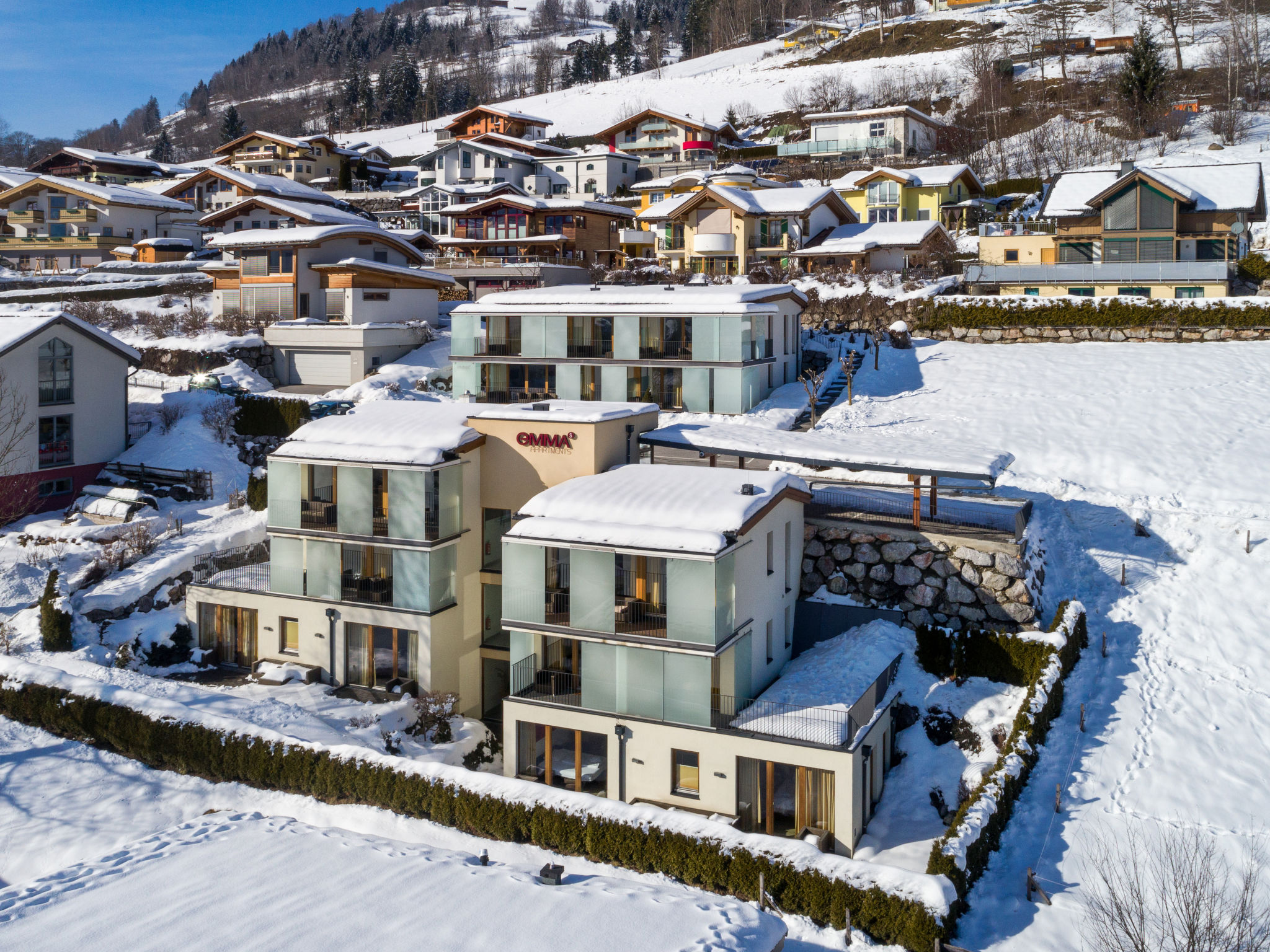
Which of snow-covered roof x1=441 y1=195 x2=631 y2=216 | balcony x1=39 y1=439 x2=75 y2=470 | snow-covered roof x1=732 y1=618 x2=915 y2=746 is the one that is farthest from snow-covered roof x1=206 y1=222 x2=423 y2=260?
snow-covered roof x1=732 y1=618 x2=915 y2=746

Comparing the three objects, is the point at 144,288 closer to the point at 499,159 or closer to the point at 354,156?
the point at 499,159

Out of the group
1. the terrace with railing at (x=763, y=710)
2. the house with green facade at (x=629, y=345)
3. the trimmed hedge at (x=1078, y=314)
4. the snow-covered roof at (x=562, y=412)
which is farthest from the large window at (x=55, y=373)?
the trimmed hedge at (x=1078, y=314)

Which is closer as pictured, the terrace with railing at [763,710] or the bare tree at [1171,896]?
the bare tree at [1171,896]

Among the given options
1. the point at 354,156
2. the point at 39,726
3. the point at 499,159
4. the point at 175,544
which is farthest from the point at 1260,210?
the point at 354,156

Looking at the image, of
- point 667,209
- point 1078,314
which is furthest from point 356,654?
point 667,209

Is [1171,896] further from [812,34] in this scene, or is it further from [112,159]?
[812,34]

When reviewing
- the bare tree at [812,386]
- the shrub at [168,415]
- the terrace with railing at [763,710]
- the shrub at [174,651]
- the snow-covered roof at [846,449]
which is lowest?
the shrub at [174,651]

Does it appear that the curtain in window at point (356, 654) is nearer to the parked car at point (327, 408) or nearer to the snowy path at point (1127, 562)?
the snowy path at point (1127, 562)
